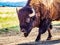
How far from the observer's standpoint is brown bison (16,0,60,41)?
1137 cm

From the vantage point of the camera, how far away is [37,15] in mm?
11953

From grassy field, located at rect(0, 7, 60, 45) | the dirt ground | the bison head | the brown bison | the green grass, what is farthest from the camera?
the green grass

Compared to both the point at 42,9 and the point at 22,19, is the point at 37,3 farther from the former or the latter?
the point at 22,19

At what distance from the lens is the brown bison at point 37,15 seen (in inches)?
448

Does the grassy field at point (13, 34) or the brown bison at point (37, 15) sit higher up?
the brown bison at point (37, 15)

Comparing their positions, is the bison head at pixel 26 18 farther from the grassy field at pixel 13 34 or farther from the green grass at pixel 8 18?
the green grass at pixel 8 18

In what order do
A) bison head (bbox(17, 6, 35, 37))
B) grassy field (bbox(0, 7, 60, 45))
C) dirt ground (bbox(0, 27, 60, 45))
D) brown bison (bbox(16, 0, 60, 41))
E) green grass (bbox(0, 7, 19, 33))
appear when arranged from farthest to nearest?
green grass (bbox(0, 7, 19, 33)) < grassy field (bbox(0, 7, 60, 45)) < dirt ground (bbox(0, 27, 60, 45)) < brown bison (bbox(16, 0, 60, 41)) < bison head (bbox(17, 6, 35, 37))

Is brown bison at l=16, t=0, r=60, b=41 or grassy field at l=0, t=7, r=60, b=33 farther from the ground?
brown bison at l=16, t=0, r=60, b=41

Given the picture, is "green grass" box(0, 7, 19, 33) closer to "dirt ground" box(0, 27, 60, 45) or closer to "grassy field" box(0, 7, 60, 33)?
"grassy field" box(0, 7, 60, 33)

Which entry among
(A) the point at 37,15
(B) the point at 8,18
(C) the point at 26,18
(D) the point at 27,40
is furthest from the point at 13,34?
(B) the point at 8,18

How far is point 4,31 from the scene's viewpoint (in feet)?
51.5

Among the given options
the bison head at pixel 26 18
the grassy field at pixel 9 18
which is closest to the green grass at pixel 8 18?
the grassy field at pixel 9 18

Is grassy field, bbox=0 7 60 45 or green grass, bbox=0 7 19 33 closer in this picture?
grassy field, bbox=0 7 60 45

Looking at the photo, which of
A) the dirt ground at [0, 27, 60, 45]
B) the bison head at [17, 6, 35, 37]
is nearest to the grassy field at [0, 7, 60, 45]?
the dirt ground at [0, 27, 60, 45]
